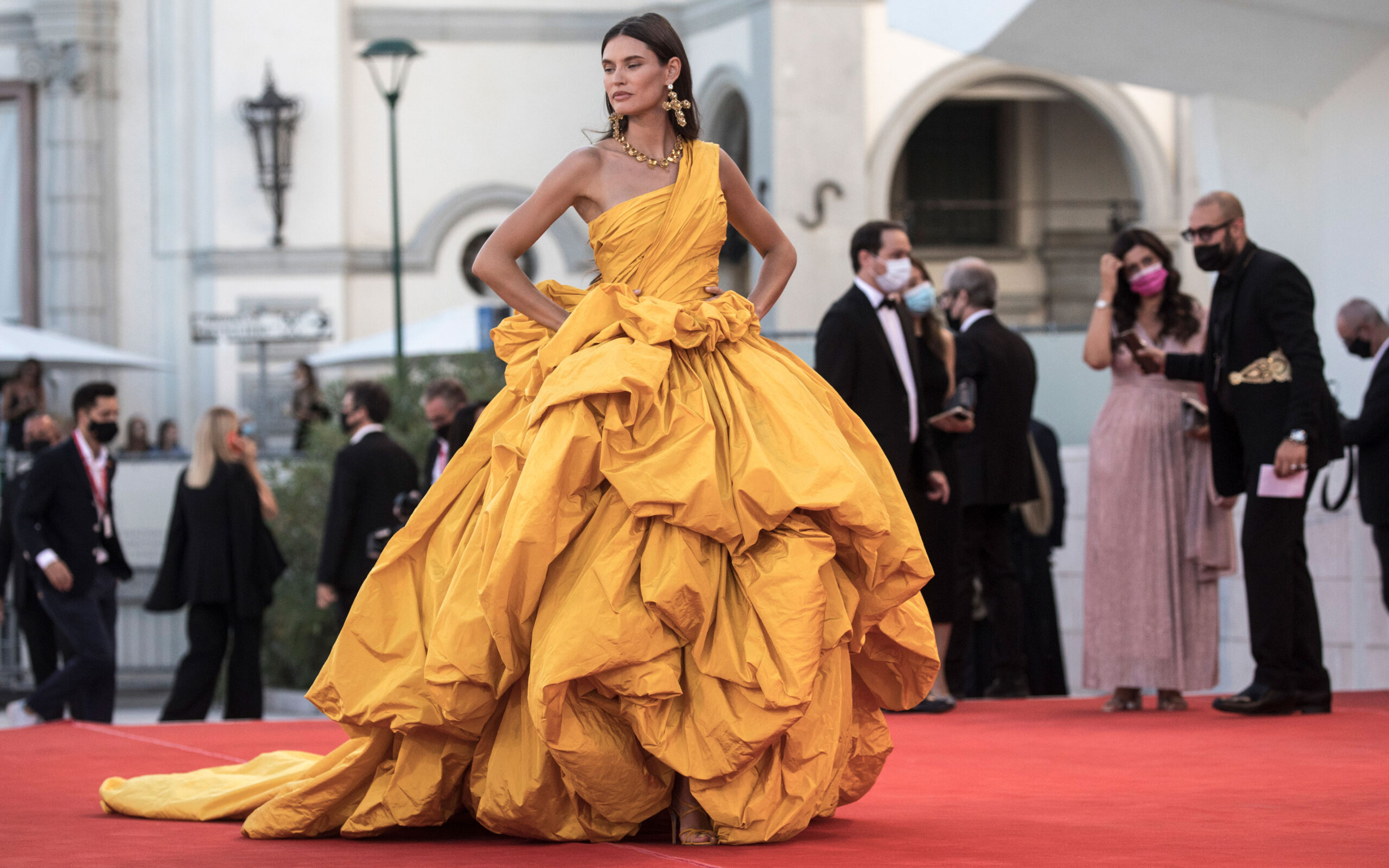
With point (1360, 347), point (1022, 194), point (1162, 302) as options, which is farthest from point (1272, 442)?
point (1022, 194)

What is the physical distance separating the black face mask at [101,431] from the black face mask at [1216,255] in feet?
15.6

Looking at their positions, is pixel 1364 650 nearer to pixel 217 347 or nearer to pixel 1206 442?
pixel 1206 442

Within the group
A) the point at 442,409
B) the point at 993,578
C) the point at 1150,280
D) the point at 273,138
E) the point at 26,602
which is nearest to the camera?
the point at 1150,280

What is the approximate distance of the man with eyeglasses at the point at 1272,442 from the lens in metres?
5.68

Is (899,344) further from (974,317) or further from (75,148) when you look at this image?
(75,148)

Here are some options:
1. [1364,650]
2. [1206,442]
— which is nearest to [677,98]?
[1206,442]

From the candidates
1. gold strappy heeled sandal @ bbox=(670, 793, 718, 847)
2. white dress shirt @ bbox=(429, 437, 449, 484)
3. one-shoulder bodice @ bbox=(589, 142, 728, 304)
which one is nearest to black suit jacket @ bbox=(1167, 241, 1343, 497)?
one-shoulder bodice @ bbox=(589, 142, 728, 304)

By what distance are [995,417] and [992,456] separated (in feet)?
0.63

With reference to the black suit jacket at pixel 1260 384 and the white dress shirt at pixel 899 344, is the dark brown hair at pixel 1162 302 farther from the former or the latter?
the white dress shirt at pixel 899 344

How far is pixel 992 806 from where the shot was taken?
4.05m

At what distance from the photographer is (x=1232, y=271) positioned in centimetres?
596

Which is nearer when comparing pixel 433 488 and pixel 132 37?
pixel 433 488

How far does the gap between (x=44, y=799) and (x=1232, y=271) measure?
4057 millimetres

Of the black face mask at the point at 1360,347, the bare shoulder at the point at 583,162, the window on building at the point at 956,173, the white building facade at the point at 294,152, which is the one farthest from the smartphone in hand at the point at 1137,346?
the window on building at the point at 956,173
